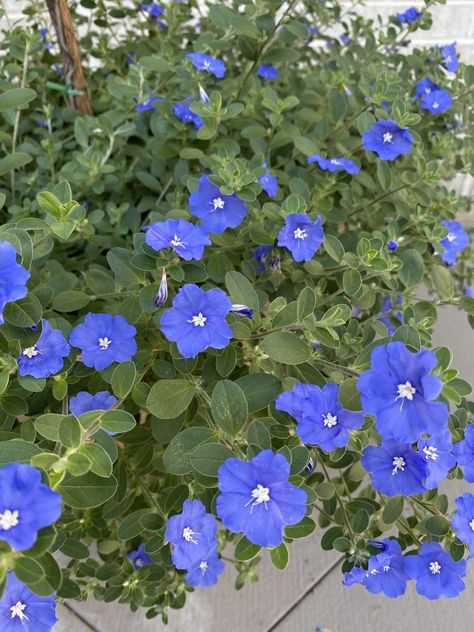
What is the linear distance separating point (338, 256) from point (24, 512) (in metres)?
0.57

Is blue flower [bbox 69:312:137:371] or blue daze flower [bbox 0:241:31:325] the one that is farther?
blue flower [bbox 69:312:137:371]

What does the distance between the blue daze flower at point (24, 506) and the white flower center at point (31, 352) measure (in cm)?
23

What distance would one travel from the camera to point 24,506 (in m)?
0.47

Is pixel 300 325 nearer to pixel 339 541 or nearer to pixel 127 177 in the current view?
pixel 339 541

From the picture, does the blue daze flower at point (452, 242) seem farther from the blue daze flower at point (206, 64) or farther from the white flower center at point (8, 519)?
the white flower center at point (8, 519)

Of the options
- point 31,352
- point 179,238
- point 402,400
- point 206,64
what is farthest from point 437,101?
point 31,352

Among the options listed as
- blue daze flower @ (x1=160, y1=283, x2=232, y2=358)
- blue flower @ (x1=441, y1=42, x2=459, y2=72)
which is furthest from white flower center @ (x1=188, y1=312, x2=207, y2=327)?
blue flower @ (x1=441, y1=42, x2=459, y2=72)

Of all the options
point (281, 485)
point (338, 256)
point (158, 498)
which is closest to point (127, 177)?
point (338, 256)

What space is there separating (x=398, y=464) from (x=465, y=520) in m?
0.13

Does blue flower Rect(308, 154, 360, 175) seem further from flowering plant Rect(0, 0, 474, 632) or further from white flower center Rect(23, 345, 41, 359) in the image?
white flower center Rect(23, 345, 41, 359)

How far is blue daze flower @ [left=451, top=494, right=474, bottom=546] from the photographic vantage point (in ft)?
2.25

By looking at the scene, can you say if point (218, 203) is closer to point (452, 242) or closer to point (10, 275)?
point (10, 275)

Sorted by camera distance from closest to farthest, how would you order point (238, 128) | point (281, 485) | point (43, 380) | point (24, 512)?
1. point (24, 512)
2. point (281, 485)
3. point (43, 380)
4. point (238, 128)

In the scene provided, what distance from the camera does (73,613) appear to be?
1.21 meters
